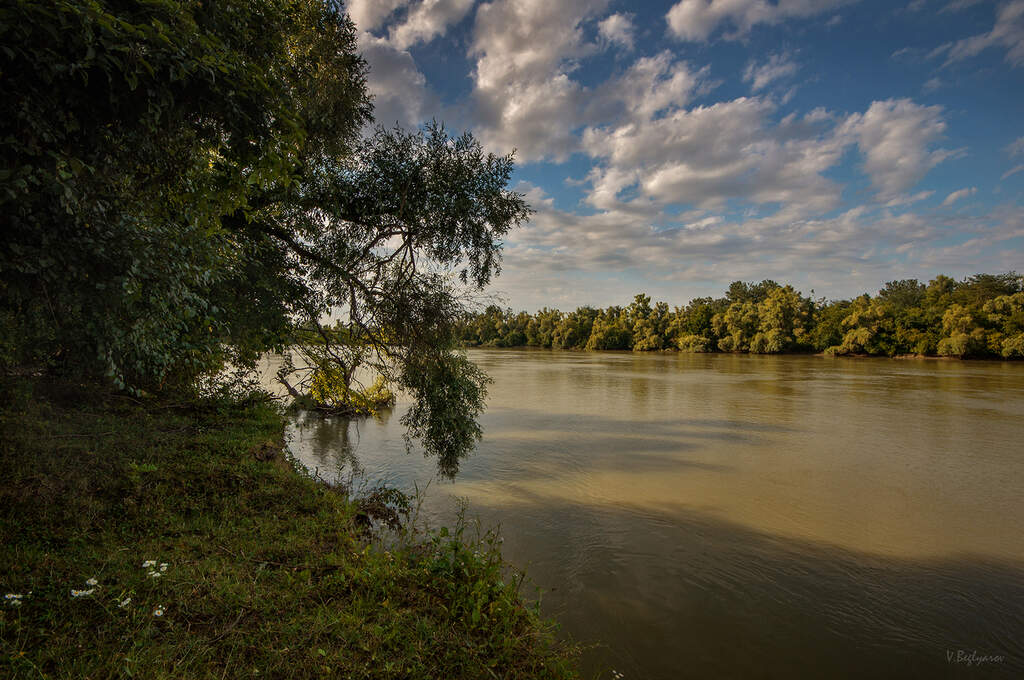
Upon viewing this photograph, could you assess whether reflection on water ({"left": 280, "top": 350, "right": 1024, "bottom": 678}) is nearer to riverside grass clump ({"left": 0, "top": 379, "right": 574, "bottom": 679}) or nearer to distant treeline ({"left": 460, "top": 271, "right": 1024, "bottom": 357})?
riverside grass clump ({"left": 0, "top": 379, "right": 574, "bottom": 679})

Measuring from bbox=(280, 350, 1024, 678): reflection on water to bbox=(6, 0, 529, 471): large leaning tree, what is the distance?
133 inches

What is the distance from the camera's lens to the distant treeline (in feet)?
177

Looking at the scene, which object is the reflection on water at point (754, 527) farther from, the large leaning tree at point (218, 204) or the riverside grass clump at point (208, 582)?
the large leaning tree at point (218, 204)

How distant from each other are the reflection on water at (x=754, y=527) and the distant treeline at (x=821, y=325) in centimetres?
1923

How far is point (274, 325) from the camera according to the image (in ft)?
27.5

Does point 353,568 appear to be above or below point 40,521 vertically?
below

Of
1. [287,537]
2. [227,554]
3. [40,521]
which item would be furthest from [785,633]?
[40,521]

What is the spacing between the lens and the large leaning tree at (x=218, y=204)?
3188 mm

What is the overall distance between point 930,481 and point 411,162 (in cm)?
1546

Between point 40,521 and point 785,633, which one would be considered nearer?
point 40,521

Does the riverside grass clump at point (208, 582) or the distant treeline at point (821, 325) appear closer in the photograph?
the riverside grass clump at point (208, 582)

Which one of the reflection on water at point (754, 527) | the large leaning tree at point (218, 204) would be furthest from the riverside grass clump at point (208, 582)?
the reflection on water at point (754, 527)

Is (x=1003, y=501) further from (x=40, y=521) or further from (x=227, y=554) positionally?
(x=40, y=521)

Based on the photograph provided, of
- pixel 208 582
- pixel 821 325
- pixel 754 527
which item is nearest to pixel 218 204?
pixel 208 582
